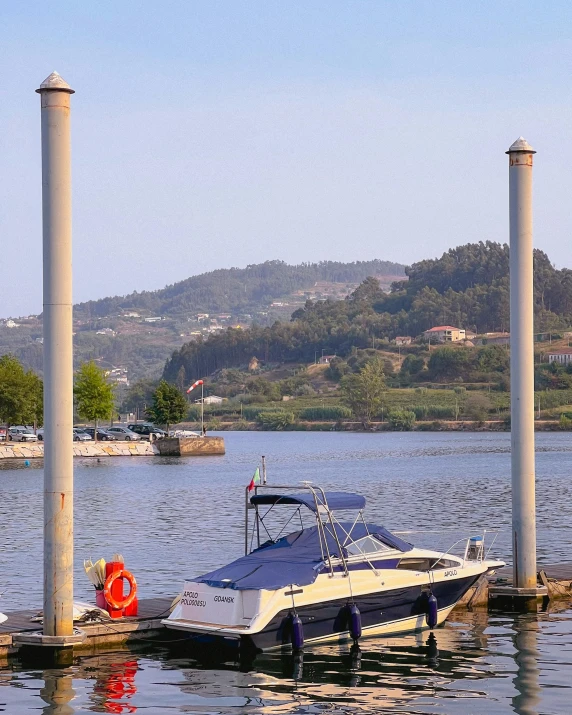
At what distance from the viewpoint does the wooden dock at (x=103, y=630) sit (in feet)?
60.3

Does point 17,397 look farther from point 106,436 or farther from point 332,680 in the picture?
point 332,680

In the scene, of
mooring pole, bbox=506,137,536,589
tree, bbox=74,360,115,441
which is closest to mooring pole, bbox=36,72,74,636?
mooring pole, bbox=506,137,536,589

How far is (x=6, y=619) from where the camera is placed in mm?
19422

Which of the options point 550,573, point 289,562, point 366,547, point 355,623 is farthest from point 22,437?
point 355,623

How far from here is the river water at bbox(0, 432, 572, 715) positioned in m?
16.7

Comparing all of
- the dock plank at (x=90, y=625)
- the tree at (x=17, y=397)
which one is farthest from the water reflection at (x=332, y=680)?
the tree at (x=17, y=397)

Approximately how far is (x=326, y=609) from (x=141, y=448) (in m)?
88.5

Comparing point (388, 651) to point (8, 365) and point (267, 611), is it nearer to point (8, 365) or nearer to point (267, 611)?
point (267, 611)

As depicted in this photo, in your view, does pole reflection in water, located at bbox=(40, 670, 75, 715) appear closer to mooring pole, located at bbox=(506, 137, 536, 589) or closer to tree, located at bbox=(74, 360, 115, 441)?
mooring pole, located at bbox=(506, 137, 536, 589)

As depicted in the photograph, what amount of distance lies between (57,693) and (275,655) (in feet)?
12.2

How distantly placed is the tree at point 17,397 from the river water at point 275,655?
29.3m

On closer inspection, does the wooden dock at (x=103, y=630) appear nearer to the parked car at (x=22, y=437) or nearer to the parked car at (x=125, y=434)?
the parked car at (x=22, y=437)

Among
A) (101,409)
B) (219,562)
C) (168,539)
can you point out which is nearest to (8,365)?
(101,409)

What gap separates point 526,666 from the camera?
61.5 feet
